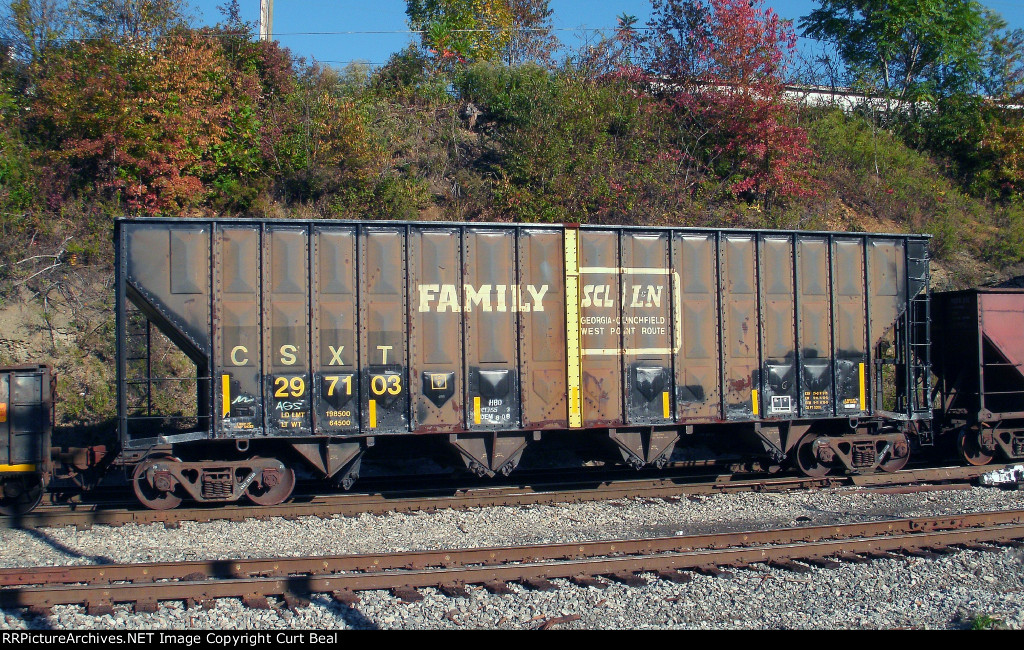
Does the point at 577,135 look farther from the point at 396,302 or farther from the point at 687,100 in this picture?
the point at 396,302

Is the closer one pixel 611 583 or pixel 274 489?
pixel 611 583

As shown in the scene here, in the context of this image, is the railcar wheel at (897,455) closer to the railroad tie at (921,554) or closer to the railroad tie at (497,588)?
the railroad tie at (921,554)

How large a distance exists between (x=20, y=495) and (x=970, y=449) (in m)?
15.0

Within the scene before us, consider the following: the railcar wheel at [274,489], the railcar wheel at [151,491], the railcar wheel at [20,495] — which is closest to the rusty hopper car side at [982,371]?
the railcar wheel at [274,489]

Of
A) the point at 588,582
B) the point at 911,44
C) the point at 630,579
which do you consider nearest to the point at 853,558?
the point at 630,579

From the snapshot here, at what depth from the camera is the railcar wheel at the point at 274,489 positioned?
9234mm

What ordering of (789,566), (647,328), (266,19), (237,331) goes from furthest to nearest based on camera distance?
(266,19), (647,328), (237,331), (789,566)

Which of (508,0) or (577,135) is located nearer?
(577,135)

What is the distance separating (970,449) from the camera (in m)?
11.8

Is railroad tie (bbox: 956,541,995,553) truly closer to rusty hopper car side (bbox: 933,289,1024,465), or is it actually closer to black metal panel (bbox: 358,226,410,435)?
rusty hopper car side (bbox: 933,289,1024,465)

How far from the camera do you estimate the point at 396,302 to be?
9242 mm

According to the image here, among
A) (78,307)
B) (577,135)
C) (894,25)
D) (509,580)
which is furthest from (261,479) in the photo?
(894,25)

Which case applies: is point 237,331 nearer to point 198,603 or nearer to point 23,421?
point 23,421

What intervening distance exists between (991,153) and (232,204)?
25737 mm
